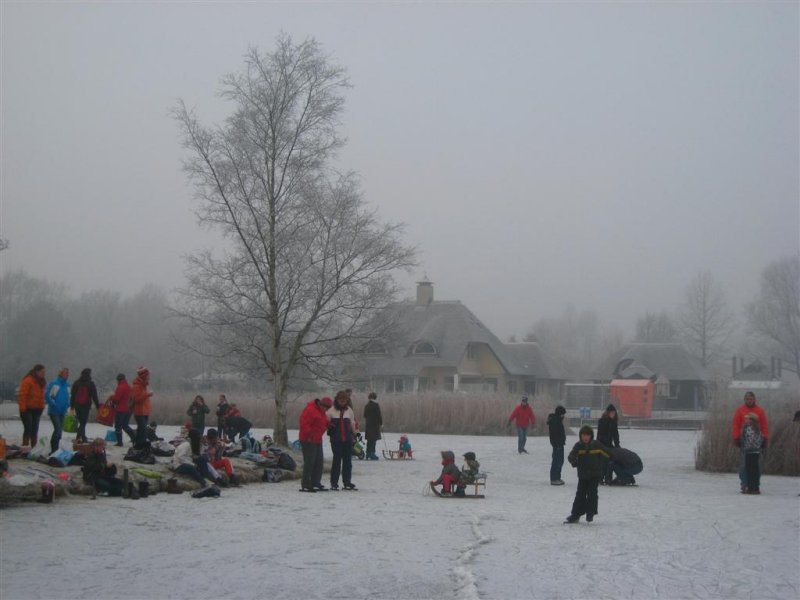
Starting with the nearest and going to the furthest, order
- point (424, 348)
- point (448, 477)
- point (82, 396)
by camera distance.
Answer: point (448, 477)
point (82, 396)
point (424, 348)

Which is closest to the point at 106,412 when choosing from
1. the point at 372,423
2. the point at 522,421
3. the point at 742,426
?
the point at 372,423

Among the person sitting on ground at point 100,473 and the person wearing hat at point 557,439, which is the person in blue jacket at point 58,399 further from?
the person wearing hat at point 557,439

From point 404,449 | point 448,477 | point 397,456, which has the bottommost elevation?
point 397,456

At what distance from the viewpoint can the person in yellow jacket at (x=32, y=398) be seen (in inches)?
719

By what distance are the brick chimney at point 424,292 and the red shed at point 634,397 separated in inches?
698

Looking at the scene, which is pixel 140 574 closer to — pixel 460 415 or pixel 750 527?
pixel 750 527

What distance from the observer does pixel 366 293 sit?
2681cm

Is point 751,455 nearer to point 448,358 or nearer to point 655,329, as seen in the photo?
point 448,358

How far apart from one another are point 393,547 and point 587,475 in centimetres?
409

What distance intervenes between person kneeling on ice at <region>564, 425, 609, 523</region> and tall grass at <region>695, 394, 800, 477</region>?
12345 millimetres

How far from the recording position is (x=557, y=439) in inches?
819

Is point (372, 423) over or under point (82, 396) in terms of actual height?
under

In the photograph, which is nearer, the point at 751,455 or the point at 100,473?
the point at 100,473

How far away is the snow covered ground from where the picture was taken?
30.7 ft
